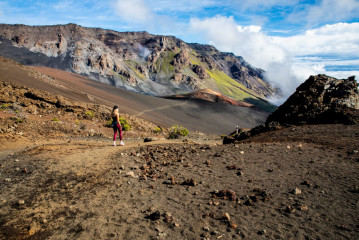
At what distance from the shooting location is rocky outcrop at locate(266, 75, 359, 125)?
1216 centimetres

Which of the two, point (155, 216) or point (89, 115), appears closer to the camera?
point (155, 216)

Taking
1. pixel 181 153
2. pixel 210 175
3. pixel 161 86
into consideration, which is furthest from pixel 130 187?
pixel 161 86

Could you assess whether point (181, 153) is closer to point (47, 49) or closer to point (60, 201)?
point (60, 201)

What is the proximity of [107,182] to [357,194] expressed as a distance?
5.05m

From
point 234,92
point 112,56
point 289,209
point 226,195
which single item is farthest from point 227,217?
point 234,92

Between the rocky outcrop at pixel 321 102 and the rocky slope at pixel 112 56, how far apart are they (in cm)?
9512

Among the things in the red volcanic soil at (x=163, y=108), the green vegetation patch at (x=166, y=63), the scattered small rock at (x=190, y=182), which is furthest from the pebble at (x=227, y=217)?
the green vegetation patch at (x=166, y=63)

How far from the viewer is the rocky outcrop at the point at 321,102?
39.9 ft

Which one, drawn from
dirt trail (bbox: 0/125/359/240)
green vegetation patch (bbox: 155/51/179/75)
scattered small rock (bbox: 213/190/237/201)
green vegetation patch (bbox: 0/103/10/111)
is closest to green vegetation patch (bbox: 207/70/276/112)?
green vegetation patch (bbox: 155/51/179/75)

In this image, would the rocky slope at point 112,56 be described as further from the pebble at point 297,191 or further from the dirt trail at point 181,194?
the pebble at point 297,191

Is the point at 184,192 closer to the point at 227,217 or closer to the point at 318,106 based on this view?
the point at 227,217

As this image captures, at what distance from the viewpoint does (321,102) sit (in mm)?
13727

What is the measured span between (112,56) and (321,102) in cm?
11984

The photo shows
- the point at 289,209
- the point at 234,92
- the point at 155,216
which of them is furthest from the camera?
the point at 234,92
